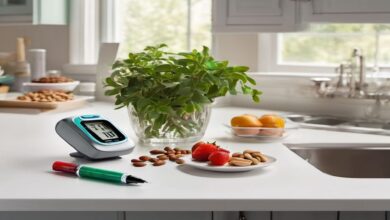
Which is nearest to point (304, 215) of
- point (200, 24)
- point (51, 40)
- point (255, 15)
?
point (255, 15)

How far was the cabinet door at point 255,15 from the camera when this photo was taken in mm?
2439

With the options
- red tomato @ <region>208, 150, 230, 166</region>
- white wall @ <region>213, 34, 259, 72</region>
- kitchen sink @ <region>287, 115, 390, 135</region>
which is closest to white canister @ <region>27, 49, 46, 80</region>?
white wall @ <region>213, 34, 259, 72</region>

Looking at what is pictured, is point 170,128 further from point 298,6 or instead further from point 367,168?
point 298,6

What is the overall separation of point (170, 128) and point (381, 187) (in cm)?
62

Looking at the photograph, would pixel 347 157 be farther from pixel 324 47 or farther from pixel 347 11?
pixel 324 47

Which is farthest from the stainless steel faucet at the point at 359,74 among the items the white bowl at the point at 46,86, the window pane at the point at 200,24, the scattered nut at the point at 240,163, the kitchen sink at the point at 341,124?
the white bowl at the point at 46,86

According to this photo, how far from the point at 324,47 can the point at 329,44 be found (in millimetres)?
25

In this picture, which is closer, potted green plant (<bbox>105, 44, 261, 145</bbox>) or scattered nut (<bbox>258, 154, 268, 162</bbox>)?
scattered nut (<bbox>258, 154, 268, 162</bbox>)

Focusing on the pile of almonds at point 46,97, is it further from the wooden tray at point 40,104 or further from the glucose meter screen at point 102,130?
the glucose meter screen at point 102,130

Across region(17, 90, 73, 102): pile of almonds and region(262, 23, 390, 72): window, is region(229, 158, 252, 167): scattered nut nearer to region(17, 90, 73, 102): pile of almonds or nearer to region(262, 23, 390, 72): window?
region(17, 90, 73, 102): pile of almonds

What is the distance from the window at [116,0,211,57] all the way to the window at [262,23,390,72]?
15.4 inches

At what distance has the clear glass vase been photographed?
70.7 inches

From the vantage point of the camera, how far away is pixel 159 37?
3.32 m

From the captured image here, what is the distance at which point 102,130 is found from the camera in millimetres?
1632
